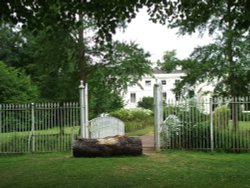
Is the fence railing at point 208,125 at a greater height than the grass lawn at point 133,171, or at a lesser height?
greater

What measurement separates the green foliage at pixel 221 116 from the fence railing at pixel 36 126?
5710 mm

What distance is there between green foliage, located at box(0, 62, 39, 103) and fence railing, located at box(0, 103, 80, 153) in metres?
13.4

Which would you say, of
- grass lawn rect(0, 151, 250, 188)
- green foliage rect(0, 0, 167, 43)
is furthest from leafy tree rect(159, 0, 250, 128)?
green foliage rect(0, 0, 167, 43)

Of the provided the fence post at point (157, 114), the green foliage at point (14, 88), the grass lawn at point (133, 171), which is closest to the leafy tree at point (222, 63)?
the fence post at point (157, 114)

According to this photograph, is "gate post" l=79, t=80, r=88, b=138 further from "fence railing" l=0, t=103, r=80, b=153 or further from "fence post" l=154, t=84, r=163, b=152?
"fence post" l=154, t=84, r=163, b=152

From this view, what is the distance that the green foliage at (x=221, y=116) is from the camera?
1571cm

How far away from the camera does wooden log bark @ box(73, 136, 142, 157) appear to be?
46.1 feet

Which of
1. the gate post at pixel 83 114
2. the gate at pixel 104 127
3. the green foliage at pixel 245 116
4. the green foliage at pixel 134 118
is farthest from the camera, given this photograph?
the green foliage at pixel 134 118

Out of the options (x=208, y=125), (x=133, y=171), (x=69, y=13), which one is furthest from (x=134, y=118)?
(x=69, y=13)

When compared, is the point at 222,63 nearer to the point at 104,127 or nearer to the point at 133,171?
the point at 104,127

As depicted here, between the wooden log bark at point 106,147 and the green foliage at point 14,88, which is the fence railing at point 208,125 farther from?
the green foliage at point 14,88

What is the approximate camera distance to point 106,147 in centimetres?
1405

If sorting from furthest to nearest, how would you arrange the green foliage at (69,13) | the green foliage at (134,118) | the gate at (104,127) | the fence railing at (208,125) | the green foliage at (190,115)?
1. the green foliage at (134,118)
2. the gate at (104,127)
3. the green foliage at (190,115)
4. the fence railing at (208,125)
5. the green foliage at (69,13)

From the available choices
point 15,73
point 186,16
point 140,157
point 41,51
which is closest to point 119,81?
point 41,51
